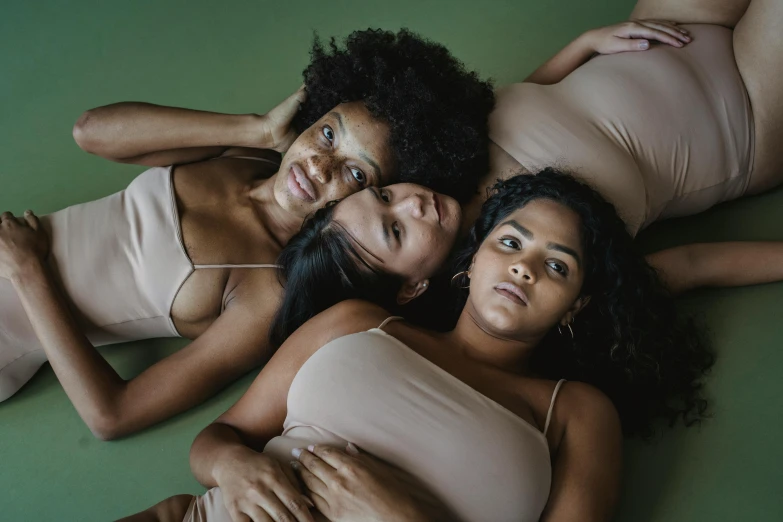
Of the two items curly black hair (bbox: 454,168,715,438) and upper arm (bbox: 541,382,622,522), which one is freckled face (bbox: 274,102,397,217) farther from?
upper arm (bbox: 541,382,622,522)

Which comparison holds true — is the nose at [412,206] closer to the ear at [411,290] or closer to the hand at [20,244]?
the ear at [411,290]

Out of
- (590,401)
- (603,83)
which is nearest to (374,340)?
(590,401)

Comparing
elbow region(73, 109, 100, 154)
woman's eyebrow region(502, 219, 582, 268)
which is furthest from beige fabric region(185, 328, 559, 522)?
elbow region(73, 109, 100, 154)

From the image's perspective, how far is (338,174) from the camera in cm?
185

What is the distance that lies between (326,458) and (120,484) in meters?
0.67

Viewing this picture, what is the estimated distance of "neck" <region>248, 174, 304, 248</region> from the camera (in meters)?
1.95

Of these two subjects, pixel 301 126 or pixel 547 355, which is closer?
pixel 547 355

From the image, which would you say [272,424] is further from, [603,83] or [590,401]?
[603,83]

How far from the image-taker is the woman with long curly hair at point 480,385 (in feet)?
4.53

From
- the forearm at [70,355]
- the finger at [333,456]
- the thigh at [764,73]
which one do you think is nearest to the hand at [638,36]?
the thigh at [764,73]

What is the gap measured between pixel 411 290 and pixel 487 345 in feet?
0.84

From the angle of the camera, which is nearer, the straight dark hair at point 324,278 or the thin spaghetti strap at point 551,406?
the thin spaghetti strap at point 551,406

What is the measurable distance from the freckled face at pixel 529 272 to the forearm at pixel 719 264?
0.34 metres

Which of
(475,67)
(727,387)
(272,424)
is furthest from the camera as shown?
(475,67)
